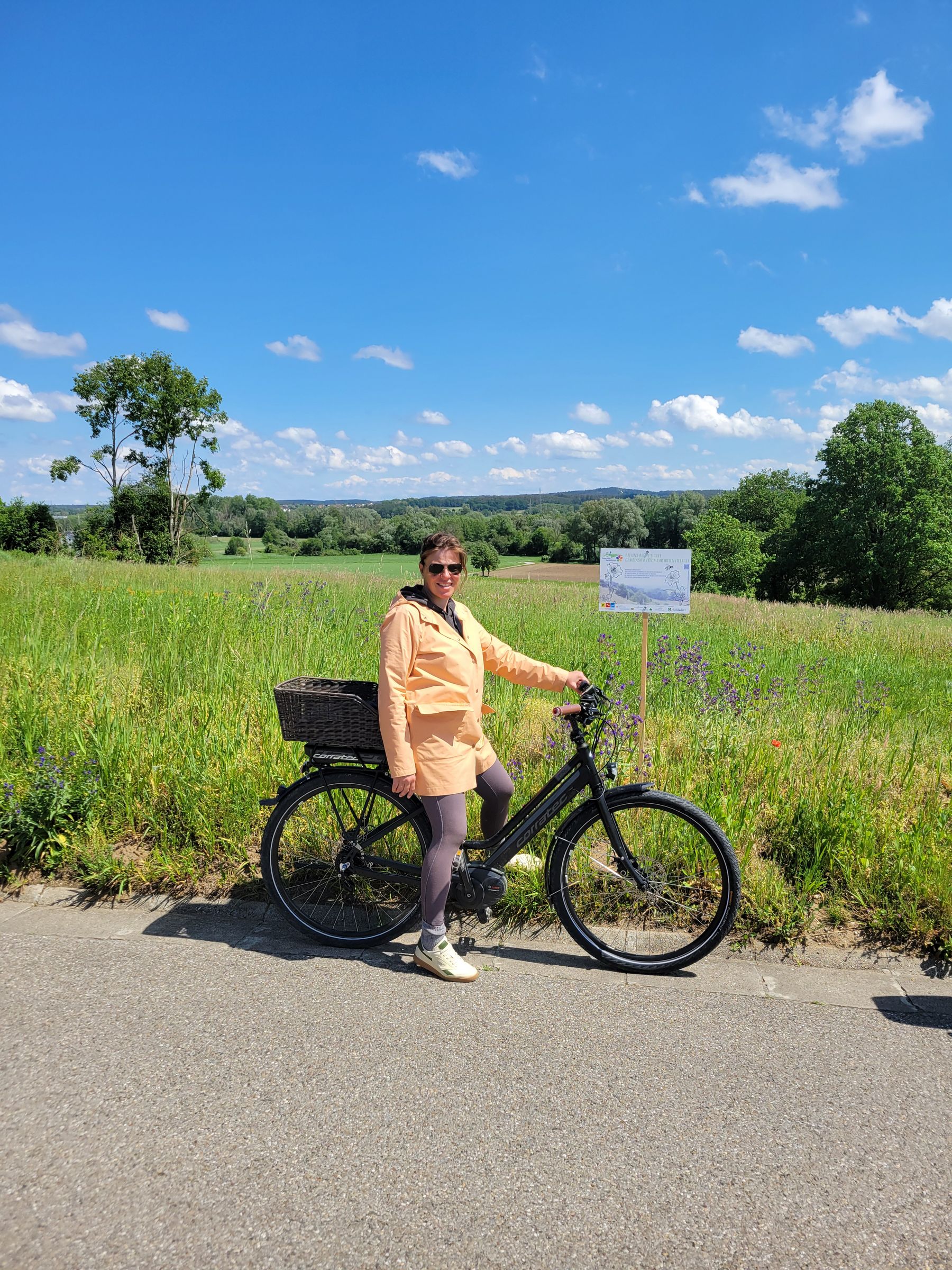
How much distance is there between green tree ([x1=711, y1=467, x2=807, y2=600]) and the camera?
51250 millimetres

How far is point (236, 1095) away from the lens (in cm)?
237

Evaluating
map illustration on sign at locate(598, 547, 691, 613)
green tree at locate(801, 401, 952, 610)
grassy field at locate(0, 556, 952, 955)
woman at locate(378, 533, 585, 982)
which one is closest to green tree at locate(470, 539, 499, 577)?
green tree at locate(801, 401, 952, 610)

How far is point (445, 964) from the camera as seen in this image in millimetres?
3096

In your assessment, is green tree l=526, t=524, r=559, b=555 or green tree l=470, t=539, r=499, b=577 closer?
green tree l=470, t=539, r=499, b=577

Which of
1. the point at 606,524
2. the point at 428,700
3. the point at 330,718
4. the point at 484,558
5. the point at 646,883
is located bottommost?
the point at 646,883

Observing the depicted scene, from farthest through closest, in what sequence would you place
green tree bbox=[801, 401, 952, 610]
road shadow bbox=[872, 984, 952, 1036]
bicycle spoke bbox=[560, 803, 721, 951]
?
green tree bbox=[801, 401, 952, 610] → bicycle spoke bbox=[560, 803, 721, 951] → road shadow bbox=[872, 984, 952, 1036]

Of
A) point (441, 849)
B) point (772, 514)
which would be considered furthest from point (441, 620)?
point (772, 514)

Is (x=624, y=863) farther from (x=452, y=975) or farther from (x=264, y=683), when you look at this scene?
(x=264, y=683)

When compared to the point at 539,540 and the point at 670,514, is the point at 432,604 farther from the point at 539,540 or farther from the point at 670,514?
the point at 670,514

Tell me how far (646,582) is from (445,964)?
2.71 m

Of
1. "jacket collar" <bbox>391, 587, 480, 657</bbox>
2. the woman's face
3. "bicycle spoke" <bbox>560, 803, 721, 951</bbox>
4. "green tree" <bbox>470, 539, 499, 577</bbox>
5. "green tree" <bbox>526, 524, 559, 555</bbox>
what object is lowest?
"bicycle spoke" <bbox>560, 803, 721, 951</bbox>

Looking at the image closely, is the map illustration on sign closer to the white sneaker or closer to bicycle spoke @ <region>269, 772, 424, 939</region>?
bicycle spoke @ <region>269, 772, 424, 939</region>

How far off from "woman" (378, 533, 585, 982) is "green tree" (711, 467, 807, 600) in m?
51.6

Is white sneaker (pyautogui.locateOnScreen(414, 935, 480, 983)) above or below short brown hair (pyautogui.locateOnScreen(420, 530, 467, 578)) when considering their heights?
below
